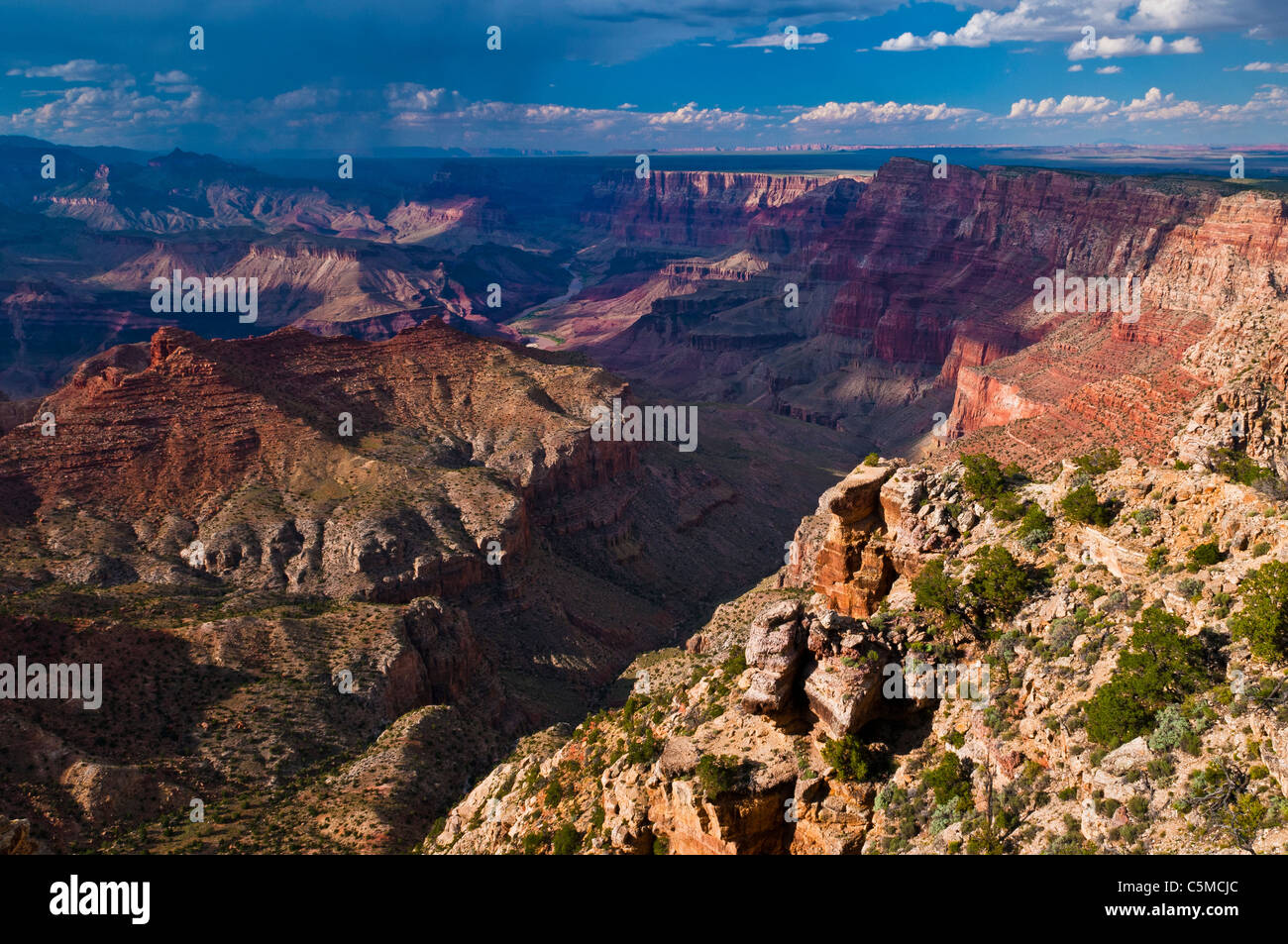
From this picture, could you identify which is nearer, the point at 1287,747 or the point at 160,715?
the point at 1287,747

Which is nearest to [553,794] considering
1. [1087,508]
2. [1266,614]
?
[1087,508]

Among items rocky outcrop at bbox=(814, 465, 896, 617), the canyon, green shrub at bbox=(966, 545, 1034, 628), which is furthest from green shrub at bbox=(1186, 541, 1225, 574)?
rocky outcrop at bbox=(814, 465, 896, 617)

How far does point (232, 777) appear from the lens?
185ft

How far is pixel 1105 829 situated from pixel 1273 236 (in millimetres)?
141975

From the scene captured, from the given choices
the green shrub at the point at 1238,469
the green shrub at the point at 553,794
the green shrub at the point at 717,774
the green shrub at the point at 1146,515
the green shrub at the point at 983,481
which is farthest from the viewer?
the green shrub at the point at 553,794

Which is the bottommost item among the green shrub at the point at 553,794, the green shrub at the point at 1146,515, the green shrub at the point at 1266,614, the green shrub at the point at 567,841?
the green shrub at the point at 553,794

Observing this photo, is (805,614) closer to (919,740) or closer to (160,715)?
(919,740)

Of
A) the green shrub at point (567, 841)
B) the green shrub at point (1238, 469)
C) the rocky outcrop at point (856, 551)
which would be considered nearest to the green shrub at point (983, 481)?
the rocky outcrop at point (856, 551)

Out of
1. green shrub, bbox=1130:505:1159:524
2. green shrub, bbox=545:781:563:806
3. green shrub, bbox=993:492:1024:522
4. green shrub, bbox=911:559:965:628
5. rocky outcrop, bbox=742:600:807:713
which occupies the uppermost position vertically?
green shrub, bbox=1130:505:1159:524

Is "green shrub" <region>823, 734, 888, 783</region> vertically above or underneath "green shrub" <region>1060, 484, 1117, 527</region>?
underneath

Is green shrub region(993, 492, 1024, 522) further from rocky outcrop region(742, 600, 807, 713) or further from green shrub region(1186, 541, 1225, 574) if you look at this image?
rocky outcrop region(742, 600, 807, 713)

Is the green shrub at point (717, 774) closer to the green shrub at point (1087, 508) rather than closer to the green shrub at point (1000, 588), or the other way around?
the green shrub at point (1000, 588)
